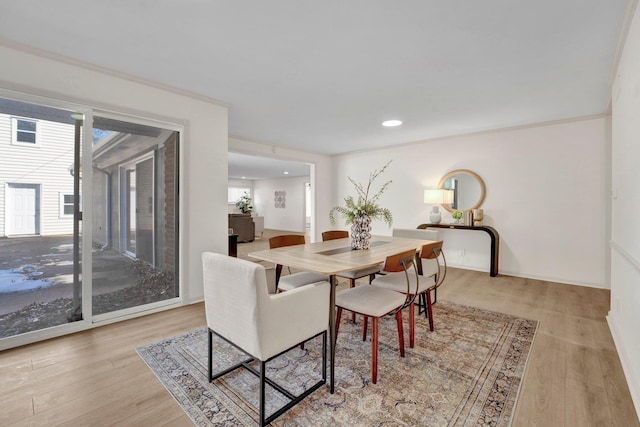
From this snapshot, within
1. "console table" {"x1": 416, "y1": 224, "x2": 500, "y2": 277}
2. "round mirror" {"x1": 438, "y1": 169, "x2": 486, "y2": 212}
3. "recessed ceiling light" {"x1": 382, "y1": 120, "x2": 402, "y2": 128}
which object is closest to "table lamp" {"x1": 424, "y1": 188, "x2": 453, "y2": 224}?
"round mirror" {"x1": 438, "y1": 169, "x2": 486, "y2": 212}

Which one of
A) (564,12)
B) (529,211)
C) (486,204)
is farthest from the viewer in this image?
(486,204)

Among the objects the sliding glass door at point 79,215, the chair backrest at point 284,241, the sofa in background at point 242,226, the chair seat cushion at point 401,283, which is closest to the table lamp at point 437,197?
the chair seat cushion at point 401,283

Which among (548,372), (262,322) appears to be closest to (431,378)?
(548,372)

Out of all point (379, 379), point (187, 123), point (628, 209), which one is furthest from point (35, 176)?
point (628, 209)

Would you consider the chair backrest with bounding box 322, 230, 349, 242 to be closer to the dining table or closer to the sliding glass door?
the dining table

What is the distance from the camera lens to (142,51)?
2.27 m

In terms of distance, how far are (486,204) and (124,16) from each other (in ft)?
16.2

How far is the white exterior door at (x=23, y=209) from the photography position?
2281 mm

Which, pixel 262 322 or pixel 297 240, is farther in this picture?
pixel 297 240

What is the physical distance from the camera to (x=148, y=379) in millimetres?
1859

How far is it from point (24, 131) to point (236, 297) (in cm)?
233

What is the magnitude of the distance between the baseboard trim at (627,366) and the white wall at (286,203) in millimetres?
9287

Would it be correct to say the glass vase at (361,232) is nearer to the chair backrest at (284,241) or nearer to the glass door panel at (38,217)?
the chair backrest at (284,241)

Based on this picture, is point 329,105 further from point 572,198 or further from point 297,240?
A: point 572,198
